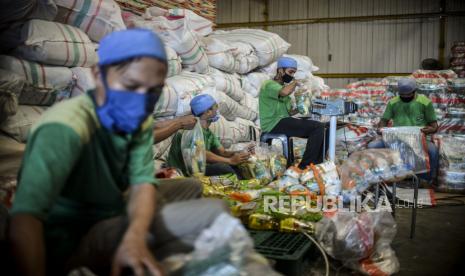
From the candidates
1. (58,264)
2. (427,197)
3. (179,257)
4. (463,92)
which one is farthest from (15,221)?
(463,92)

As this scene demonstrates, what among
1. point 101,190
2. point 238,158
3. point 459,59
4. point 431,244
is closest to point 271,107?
point 238,158

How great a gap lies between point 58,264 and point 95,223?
0.14 meters

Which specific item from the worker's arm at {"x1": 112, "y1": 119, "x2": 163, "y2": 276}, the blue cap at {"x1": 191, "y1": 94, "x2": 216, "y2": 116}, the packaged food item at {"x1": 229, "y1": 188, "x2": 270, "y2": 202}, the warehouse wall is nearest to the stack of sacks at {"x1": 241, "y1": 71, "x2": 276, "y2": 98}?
the blue cap at {"x1": 191, "y1": 94, "x2": 216, "y2": 116}

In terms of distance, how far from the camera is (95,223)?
123 cm

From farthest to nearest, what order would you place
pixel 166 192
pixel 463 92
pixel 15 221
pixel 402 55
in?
→ pixel 402 55 → pixel 463 92 → pixel 166 192 → pixel 15 221

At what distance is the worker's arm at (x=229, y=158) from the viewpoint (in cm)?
329

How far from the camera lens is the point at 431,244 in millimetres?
2719

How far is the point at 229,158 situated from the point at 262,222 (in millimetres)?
1257

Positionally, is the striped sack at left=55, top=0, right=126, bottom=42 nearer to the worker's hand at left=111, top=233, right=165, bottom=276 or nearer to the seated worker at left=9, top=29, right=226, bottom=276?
the seated worker at left=9, top=29, right=226, bottom=276

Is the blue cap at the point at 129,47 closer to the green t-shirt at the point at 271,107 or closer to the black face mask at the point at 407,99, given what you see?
the green t-shirt at the point at 271,107

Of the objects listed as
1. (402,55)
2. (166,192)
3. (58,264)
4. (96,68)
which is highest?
(402,55)

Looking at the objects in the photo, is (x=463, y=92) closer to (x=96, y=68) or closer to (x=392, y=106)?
(x=392, y=106)

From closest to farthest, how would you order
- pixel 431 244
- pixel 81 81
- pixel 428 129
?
pixel 81 81 → pixel 431 244 → pixel 428 129

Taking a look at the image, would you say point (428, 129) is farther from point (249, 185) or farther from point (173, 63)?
point (173, 63)
